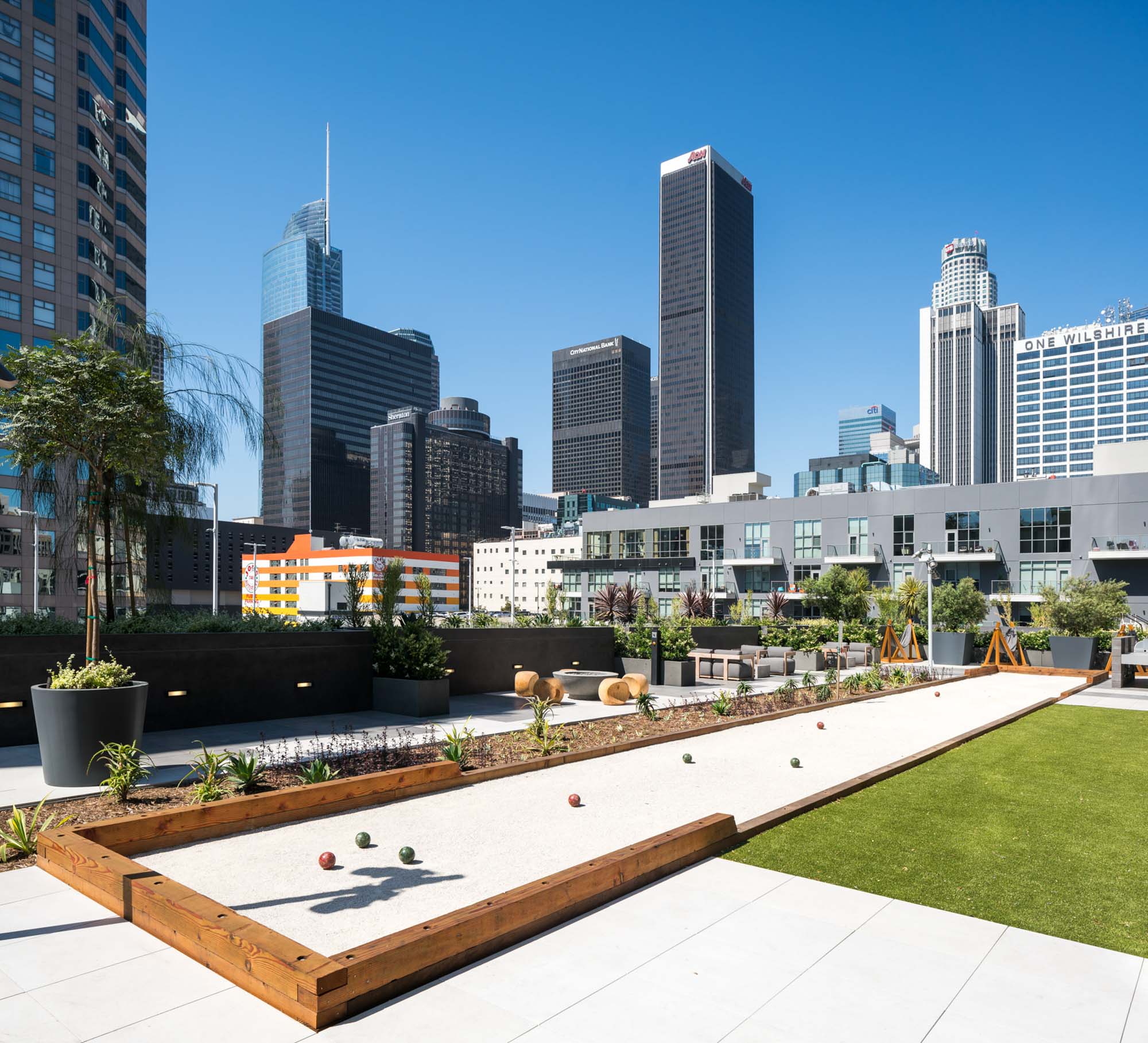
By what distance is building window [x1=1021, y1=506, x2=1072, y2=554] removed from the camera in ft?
180

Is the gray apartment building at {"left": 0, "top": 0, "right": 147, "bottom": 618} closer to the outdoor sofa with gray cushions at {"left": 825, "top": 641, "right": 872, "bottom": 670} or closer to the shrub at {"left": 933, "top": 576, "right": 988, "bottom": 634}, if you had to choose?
the outdoor sofa with gray cushions at {"left": 825, "top": 641, "right": 872, "bottom": 670}

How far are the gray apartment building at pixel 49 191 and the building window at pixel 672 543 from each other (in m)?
46.6

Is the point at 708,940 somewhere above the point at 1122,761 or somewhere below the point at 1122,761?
above

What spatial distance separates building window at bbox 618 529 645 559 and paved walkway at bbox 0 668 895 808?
61207 millimetres

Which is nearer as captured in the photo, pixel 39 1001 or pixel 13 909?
pixel 39 1001

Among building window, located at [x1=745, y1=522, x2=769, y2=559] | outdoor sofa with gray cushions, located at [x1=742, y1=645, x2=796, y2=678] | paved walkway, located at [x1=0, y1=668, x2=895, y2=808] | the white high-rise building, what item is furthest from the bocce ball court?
the white high-rise building

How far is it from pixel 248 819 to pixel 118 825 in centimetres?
111

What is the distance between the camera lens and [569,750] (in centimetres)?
1093

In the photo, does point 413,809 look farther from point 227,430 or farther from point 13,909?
point 227,430

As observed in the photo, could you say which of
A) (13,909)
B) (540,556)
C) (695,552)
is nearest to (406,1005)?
(13,909)

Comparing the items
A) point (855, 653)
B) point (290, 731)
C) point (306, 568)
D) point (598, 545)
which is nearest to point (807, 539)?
point (598, 545)

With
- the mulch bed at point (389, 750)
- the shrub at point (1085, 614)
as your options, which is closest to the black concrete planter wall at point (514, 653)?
the mulch bed at point (389, 750)

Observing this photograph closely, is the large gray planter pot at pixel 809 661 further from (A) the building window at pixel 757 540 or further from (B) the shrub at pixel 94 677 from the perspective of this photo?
(A) the building window at pixel 757 540

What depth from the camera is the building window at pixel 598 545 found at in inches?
3214
